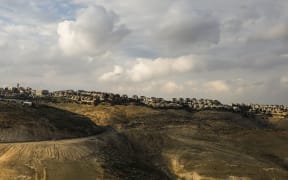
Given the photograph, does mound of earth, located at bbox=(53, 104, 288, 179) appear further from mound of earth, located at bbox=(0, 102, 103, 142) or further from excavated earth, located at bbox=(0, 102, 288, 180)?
mound of earth, located at bbox=(0, 102, 103, 142)

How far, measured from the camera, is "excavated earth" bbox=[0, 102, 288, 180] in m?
57.9

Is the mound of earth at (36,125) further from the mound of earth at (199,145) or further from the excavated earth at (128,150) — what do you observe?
the mound of earth at (199,145)

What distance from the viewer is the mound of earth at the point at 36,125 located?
69.4m

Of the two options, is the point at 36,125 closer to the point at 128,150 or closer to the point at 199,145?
the point at 128,150

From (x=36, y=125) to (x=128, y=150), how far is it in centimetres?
1481

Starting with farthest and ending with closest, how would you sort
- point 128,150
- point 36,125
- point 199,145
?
point 199,145
point 128,150
point 36,125

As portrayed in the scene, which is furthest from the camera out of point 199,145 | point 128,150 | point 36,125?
point 199,145

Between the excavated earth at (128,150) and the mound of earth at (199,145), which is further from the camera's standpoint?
the mound of earth at (199,145)

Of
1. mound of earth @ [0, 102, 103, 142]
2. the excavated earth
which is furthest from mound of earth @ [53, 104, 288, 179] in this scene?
mound of earth @ [0, 102, 103, 142]

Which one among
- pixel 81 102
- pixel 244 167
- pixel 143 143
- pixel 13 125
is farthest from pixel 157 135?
pixel 81 102

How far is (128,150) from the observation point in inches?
3056

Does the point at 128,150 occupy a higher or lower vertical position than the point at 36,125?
lower

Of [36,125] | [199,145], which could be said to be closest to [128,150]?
[199,145]

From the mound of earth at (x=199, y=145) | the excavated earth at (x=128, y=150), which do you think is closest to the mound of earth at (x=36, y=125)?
the excavated earth at (x=128, y=150)
